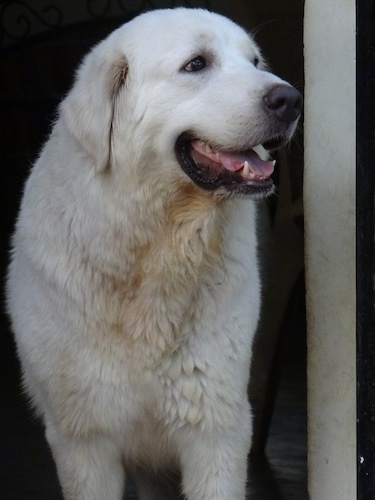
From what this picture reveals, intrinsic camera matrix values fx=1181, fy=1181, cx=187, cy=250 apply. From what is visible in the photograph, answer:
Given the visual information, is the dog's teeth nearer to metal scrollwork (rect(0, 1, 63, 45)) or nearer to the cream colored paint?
the cream colored paint

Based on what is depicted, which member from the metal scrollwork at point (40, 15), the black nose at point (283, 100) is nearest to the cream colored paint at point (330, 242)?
the black nose at point (283, 100)

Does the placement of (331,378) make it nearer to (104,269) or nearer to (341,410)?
(341,410)

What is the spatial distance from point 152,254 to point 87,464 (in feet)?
2.11

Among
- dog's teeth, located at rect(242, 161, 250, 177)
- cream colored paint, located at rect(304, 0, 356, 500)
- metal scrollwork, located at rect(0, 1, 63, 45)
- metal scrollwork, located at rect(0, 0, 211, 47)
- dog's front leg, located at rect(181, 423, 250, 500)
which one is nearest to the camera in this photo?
dog's teeth, located at rect(242, 161, 250, 177)

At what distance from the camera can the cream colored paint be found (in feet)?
11.3

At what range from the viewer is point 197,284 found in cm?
327

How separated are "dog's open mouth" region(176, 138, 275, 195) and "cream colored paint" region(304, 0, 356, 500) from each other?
0.47 m

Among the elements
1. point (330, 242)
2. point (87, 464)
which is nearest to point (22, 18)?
point (330, 242)

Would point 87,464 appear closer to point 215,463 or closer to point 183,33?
point 215,463

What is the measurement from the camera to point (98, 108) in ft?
10.1

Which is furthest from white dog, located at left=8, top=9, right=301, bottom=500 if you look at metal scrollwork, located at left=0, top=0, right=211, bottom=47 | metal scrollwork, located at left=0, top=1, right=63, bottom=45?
metal scrollwork, located at left=0, top=1, right=63, bottom=45

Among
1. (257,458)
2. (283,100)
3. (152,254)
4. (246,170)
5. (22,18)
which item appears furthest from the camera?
(22,18)
